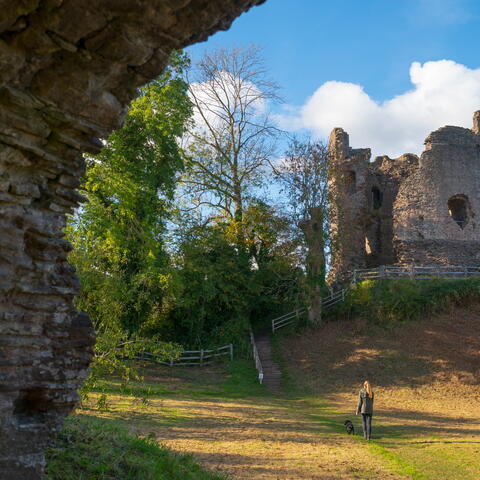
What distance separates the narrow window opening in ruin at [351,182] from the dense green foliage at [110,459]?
82.4 feet

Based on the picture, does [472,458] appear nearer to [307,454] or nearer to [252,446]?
[307,454]

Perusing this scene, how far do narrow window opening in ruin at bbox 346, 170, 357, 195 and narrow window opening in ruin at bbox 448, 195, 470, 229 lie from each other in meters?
5.42

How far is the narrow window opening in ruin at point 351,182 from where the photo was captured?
31.2m

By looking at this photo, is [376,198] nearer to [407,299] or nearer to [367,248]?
[367,248]

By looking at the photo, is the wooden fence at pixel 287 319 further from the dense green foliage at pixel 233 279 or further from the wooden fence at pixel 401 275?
the dense green foliage at pixel 233 279

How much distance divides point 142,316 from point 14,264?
1782cm

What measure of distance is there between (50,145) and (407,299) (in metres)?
20.0

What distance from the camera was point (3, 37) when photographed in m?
4.25

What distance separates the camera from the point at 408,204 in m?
28.5

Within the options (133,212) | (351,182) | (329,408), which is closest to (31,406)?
(133,212)

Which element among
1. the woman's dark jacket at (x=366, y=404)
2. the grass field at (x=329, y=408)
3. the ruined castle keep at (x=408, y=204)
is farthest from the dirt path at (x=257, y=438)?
the ruined castle keep at (x=408, y=204)

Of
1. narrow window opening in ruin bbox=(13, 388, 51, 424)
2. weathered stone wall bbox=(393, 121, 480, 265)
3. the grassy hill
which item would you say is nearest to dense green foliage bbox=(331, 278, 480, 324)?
the grassy hill

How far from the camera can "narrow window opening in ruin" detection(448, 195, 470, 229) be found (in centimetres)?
2894

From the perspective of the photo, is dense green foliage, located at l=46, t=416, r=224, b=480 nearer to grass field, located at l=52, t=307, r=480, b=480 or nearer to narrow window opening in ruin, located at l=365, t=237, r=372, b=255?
grass field, located at l=52, t=307, r=480, b=480
